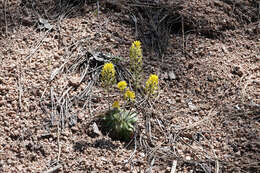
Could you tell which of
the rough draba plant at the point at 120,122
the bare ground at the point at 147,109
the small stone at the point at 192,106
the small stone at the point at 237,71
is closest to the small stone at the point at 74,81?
the bare ground at the point at 147,109

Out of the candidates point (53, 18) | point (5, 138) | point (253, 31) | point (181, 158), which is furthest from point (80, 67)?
point (253, 31)

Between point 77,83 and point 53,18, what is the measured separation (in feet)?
2.99

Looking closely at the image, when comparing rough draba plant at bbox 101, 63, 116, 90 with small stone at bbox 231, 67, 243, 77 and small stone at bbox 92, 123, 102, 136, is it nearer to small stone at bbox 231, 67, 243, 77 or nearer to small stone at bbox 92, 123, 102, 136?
small stone at bbox 92, 123, 102, 136

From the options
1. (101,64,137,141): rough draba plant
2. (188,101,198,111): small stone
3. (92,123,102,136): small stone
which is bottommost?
(92,123,102,136): small stone

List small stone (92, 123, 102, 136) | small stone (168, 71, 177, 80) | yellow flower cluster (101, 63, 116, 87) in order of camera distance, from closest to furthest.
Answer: yellow flower cluster (101, 63, 116, 87) < small stone (92, 123, 102, 136) < small stone (168, 71, 177, 80)

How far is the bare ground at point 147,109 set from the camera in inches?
103

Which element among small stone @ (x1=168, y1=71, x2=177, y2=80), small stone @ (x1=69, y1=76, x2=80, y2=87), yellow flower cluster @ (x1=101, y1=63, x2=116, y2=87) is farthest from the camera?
small stone @ (x1=168, y1=71, x2=177, y2=80)

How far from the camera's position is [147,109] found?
300 centimetres

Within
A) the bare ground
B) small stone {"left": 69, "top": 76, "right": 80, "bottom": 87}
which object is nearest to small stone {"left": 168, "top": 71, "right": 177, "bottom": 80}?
the bare ground

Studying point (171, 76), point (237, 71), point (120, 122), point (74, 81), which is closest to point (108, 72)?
point (120, 122)

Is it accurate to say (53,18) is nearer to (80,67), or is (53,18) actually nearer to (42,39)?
(42,39)

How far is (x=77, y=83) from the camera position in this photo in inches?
120

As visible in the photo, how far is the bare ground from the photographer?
→ 8.59 feet

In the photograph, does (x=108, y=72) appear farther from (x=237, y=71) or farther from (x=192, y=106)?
(x=237, y=71)
